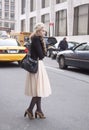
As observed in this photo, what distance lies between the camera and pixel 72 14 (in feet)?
139

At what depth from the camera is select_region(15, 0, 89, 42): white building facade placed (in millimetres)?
40094

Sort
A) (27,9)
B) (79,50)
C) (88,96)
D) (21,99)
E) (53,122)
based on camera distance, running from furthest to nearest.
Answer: (27,9) → (79,50) → (88,96) → (21,99) → (53,122)

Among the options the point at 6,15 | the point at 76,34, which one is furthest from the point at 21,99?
the point at 6,15

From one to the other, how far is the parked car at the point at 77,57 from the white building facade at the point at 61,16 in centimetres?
2060

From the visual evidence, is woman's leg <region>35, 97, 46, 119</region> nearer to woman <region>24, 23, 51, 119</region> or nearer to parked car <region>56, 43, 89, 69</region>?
woman <region>24, 23, 51, 119</region>

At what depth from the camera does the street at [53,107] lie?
257 inches

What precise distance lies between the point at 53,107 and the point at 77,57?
314 inches

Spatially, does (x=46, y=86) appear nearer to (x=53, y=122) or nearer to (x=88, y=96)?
(x=53, y=122)

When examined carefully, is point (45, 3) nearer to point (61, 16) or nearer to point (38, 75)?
point (61, 16)

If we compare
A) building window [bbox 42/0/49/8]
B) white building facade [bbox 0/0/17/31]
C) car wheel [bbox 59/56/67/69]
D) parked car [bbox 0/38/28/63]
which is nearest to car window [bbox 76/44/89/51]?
car wheel [bbox 59/56/67/69]

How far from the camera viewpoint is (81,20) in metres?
40.8

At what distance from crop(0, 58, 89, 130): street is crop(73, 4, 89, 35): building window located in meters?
27.5

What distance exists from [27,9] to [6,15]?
82.9 meters

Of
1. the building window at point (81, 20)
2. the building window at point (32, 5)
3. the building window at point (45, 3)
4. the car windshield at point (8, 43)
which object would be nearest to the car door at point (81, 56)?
the car windshield at point (8, 43)
